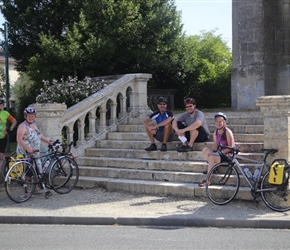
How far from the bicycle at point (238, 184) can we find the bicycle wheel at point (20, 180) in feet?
10.2

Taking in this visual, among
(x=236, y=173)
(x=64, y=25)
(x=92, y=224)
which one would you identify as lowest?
(x=92, y=224)

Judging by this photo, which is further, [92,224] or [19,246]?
[92,224]

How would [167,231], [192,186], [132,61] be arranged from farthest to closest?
[132,61], [192,186], [167,231]

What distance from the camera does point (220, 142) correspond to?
8758mm

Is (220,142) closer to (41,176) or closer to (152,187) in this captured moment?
(152,187)

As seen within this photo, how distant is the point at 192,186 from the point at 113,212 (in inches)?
63.8

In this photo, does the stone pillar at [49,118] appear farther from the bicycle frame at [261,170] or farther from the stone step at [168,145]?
the bicycle frame at [261,170]

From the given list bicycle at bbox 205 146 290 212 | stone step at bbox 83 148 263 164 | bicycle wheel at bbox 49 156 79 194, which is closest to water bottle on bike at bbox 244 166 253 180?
bicycle at bbox 205 146 290 212

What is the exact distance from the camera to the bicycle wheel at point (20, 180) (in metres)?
8.71

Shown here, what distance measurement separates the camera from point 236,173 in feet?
27.1

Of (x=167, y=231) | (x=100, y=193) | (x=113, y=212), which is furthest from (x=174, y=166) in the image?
(x=167, y=231)

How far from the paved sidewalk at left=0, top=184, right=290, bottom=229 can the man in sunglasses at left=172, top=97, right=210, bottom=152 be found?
4.63 feet

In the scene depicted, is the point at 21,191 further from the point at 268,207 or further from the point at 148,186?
the point at 268,207

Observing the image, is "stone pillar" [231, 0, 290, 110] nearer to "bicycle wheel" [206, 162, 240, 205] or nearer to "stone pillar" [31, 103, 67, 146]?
"bicycle wheel" [206, 162, 240, 205]
